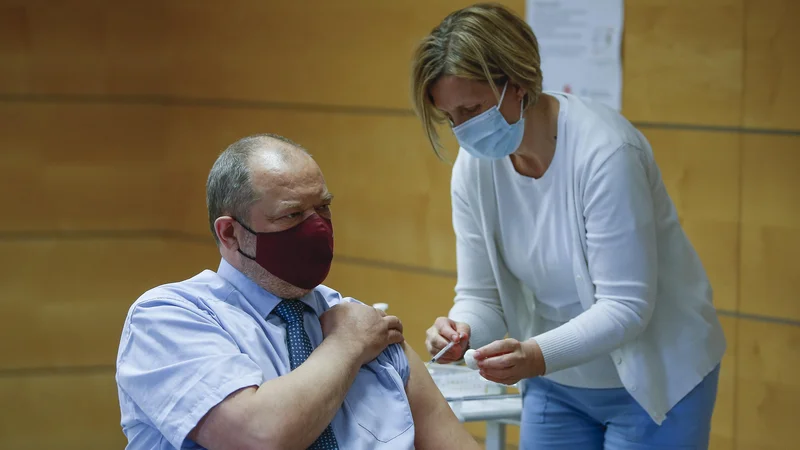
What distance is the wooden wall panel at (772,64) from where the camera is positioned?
8.84ft

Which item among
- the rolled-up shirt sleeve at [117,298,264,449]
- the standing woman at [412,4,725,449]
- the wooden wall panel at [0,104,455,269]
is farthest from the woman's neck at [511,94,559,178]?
the wooden wall panel at [0,104,455,269]

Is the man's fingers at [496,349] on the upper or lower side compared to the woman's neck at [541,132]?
lower

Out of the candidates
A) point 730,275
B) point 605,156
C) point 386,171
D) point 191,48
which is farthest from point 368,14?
point 605,156

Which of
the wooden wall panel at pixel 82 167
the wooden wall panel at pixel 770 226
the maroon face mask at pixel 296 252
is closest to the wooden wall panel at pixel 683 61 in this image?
the wooden wall panel at pixel 770 226

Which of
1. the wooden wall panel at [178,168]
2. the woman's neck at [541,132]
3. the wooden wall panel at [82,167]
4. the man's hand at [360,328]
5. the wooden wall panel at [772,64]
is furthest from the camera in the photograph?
the wooden wall panel at [82,167]

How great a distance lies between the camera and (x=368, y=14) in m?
3.69

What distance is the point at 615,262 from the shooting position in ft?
6.38

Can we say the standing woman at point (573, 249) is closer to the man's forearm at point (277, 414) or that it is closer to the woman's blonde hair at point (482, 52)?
the woman's blonde hair at point (482, 52)

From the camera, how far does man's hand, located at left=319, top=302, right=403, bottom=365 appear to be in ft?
5.40

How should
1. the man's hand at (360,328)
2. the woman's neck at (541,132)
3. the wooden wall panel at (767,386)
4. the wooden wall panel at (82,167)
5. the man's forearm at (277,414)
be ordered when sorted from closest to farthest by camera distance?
the man's forearm at (277,414), the man's hand at (360,328), the woman's neck at (541,132), the wooden wall panel at (767,386), the wooden wall panel at (82,167)

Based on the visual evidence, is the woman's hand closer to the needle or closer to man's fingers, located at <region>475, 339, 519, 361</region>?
man's fingers, located at <region>475, 339, 519, 361</region>

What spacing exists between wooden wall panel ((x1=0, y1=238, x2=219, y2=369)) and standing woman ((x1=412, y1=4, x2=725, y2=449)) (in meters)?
2.29

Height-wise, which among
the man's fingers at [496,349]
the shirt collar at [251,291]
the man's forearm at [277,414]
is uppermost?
the shirt collar at [251,291]

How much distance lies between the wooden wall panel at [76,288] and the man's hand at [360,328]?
2.55 metres
